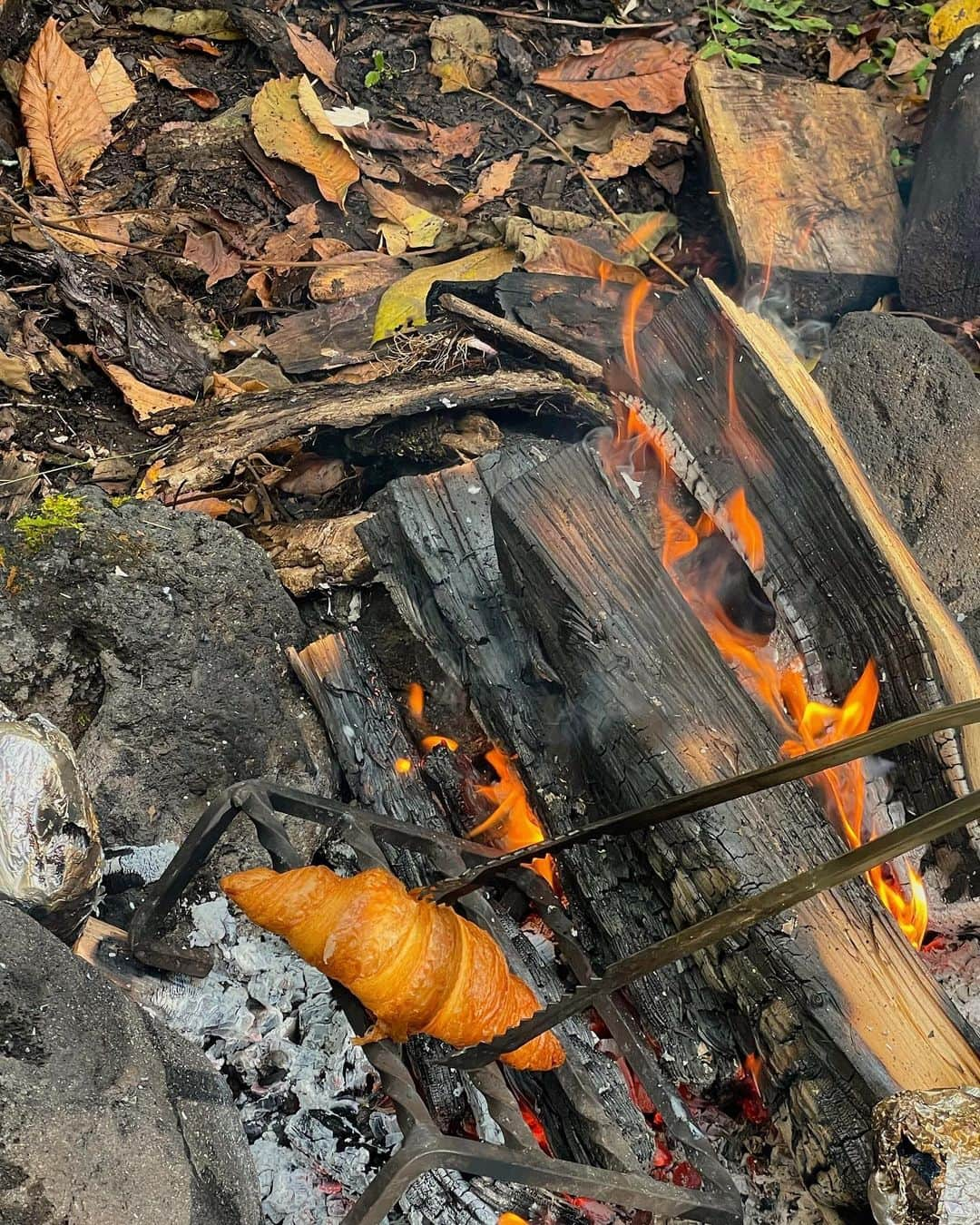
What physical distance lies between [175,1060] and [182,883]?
0.45 m

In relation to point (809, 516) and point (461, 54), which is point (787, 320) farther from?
point (461, 54)

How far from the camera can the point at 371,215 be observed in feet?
14.3

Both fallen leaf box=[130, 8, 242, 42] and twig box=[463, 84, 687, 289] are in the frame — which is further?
fallen leaf box=[130, 8, 242, 42]

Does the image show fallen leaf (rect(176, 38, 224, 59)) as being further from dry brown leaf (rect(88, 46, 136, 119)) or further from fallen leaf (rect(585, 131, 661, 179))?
fallen leaf (rect(585, 131, 661, 179))

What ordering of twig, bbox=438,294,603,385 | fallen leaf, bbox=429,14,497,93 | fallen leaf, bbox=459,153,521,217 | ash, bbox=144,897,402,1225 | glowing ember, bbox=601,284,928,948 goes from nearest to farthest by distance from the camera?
ash, bbox=144,897,402,1225, glowing ember, bbox=601,284,928,948, twig, bbox=438,294,603,385, fallen leaf, bbox=459,153,521,217, fallen leaf, bbox=429,14,497,93

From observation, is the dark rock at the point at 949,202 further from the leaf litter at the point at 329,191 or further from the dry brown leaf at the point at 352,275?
the dry brown leaf at the point at 352,275

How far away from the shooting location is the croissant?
1.74 metres

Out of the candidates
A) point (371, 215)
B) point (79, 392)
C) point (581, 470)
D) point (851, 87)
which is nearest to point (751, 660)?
point (581, 470)

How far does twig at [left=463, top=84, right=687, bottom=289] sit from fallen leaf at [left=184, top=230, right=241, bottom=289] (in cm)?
152

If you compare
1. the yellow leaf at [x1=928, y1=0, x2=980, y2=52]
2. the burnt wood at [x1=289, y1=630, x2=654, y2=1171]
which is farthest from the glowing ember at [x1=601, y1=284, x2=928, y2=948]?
the yellow leaf at [x1=928, y1=0, x2=980, y2=52]

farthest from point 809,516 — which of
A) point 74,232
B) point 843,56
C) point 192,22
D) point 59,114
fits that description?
point 192,22

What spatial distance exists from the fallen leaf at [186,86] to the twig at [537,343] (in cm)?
190

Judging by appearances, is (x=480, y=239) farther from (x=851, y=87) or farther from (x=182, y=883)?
(x=182, y=883)

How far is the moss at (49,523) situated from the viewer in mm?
2434
